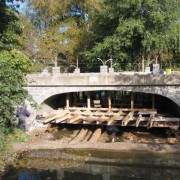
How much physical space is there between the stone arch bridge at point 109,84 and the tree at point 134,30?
33.7ft

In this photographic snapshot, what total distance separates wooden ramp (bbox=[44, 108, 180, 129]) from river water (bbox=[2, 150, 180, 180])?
2.92m

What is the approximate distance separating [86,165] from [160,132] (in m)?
7.21

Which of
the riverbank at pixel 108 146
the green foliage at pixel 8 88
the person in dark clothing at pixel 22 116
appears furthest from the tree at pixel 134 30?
the green foliage at pixel 8 88

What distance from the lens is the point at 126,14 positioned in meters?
30.6

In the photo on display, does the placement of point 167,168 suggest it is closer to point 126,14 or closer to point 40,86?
point 40,86

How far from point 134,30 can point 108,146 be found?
15.2 metres

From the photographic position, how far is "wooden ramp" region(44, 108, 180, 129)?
62.3 feet

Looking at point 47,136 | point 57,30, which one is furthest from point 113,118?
point 57,30

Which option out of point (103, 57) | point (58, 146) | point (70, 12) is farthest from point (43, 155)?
point (70, 12)

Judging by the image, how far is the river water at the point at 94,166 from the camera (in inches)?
536

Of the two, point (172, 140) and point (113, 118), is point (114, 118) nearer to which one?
point (113, 118)

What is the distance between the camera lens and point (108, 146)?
687 inches

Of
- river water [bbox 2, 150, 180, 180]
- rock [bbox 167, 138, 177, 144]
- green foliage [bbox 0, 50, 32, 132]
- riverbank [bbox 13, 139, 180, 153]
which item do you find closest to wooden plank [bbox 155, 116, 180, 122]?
rock [bbox 167, 138, 177, 144]

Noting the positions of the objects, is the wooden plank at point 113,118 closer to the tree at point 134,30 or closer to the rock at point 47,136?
the rock at point 47,136
